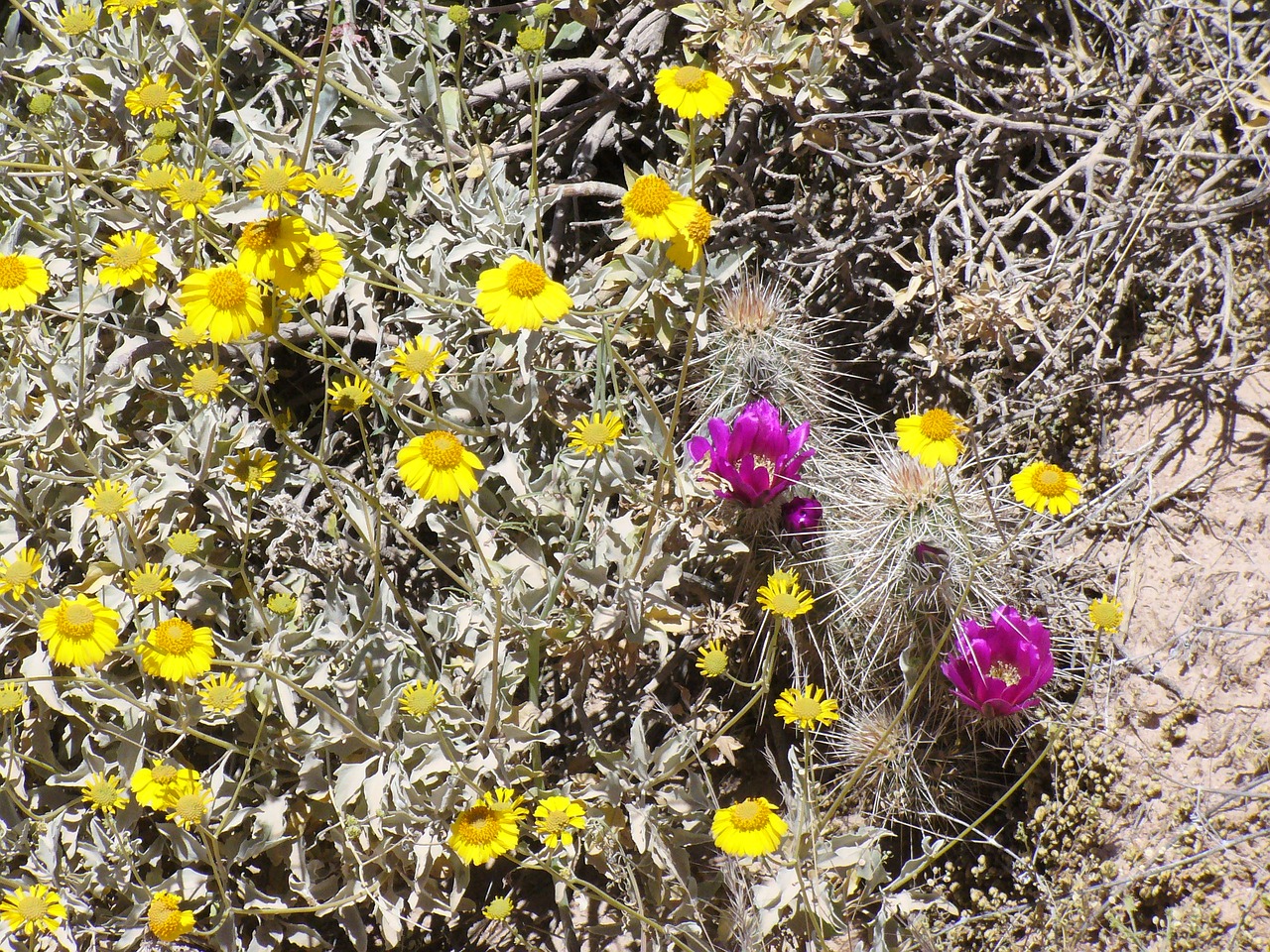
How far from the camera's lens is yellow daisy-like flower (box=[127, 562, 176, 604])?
1952 mm

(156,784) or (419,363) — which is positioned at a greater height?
(419,363)

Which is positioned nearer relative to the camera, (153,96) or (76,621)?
(76,621)

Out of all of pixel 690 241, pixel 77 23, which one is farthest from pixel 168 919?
pixel 77 23

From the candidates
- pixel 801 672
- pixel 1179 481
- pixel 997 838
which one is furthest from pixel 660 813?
pixel 1179 481

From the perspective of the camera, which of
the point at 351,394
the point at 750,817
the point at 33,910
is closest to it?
the point at 750,817

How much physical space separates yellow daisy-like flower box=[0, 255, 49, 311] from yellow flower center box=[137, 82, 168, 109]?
1.33 ft

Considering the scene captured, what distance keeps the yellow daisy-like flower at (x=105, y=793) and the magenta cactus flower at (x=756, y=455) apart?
1.30 meters

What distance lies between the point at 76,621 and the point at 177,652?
18cm

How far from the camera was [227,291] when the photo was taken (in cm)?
174

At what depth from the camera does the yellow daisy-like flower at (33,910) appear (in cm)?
192

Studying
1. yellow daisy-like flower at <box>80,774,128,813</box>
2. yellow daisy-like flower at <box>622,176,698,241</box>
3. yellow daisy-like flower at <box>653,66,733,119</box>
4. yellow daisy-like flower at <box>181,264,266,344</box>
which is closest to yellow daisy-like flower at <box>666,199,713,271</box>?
yellow daisy-like flower at <box>622,176,698,241</box>

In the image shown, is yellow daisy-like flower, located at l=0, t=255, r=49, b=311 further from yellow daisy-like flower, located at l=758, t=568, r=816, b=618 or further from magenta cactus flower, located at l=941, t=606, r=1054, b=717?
magenta cactus flower, located at l=941, t=606, r=1054, b=717

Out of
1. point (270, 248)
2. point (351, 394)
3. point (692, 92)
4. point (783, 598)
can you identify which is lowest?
point (783, 598)

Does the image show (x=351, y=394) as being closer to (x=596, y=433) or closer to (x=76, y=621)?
(x=596, y=433)
